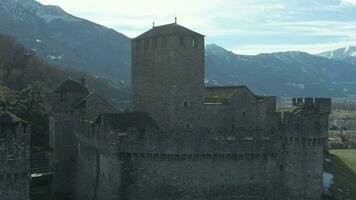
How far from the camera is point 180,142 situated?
119 ft

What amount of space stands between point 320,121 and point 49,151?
22.3 m

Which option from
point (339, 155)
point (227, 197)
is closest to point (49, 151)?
point (227, 197)

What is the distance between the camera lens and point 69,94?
44719mm

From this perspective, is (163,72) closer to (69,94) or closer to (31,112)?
(69,94)

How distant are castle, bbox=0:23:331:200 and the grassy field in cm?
815

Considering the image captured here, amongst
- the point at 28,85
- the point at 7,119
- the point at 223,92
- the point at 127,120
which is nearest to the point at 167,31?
the point at 127,120

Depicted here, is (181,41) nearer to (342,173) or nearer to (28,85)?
(342,173)

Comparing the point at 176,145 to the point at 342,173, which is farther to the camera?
the point at 342,173

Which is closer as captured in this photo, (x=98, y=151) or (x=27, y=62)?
(x=98, y=151)

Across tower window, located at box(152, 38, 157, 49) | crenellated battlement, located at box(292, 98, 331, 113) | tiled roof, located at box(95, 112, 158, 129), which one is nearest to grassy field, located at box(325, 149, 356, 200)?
crenellated battlement, located at box(292, 98, 331, 113)

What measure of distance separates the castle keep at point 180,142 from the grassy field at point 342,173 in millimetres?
7514

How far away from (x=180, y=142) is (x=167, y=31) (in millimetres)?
9949

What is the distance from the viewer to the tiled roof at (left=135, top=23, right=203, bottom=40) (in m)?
42.2

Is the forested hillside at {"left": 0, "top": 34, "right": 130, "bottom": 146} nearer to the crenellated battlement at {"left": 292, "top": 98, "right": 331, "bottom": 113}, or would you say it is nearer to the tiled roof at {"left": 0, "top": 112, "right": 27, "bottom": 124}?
the tiled roof at {"left": 0, "top": 112, "right": 27, "bottom": 124}
